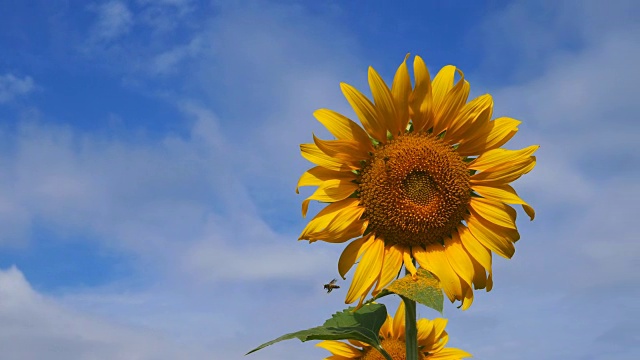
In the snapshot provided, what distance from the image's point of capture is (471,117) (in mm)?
6547

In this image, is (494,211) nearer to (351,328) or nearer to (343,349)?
(351,328)

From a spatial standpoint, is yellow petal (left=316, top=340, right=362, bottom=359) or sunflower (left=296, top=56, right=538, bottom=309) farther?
yellow petal (left=316, top=340, right=362, bottom=359)

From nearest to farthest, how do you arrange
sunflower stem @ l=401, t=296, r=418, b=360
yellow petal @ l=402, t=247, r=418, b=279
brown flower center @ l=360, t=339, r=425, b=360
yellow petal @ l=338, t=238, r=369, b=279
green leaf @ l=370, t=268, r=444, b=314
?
green leaf @ l=370, t=268, r=444, b=314, sunflower stem @ l=401, t=296, r=418, b=360, yellow petal @ l=402, t=247, r=418, b=279, yellow petal @ l=338, t=238, r=369, b=279, brown flower center @ l=360, t=339, r=425, b=360

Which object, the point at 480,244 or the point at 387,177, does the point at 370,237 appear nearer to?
the point at 387,177

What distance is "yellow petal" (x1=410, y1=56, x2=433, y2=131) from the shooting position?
248 inches

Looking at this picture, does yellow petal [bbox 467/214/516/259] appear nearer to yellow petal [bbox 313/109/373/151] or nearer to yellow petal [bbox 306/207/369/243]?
yellow petal [bbox 306/207/369/243]

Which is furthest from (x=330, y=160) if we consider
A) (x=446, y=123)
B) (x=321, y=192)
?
(x=446, y=123)

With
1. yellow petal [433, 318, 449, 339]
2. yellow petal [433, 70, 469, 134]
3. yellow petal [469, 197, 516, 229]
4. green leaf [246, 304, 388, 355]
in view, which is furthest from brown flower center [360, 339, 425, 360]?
yellow petal [433, 70, 469, 134]

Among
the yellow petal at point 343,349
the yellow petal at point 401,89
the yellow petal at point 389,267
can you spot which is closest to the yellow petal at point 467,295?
the yellow petal at point 389,267

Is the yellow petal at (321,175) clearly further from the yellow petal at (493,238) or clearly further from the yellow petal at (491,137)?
the yellow petal at (493,238)

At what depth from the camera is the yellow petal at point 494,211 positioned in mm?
6434

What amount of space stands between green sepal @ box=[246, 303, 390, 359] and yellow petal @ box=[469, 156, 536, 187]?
1526mm

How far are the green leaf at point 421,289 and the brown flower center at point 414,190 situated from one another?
0.46m

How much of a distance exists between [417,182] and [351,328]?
1460mm
